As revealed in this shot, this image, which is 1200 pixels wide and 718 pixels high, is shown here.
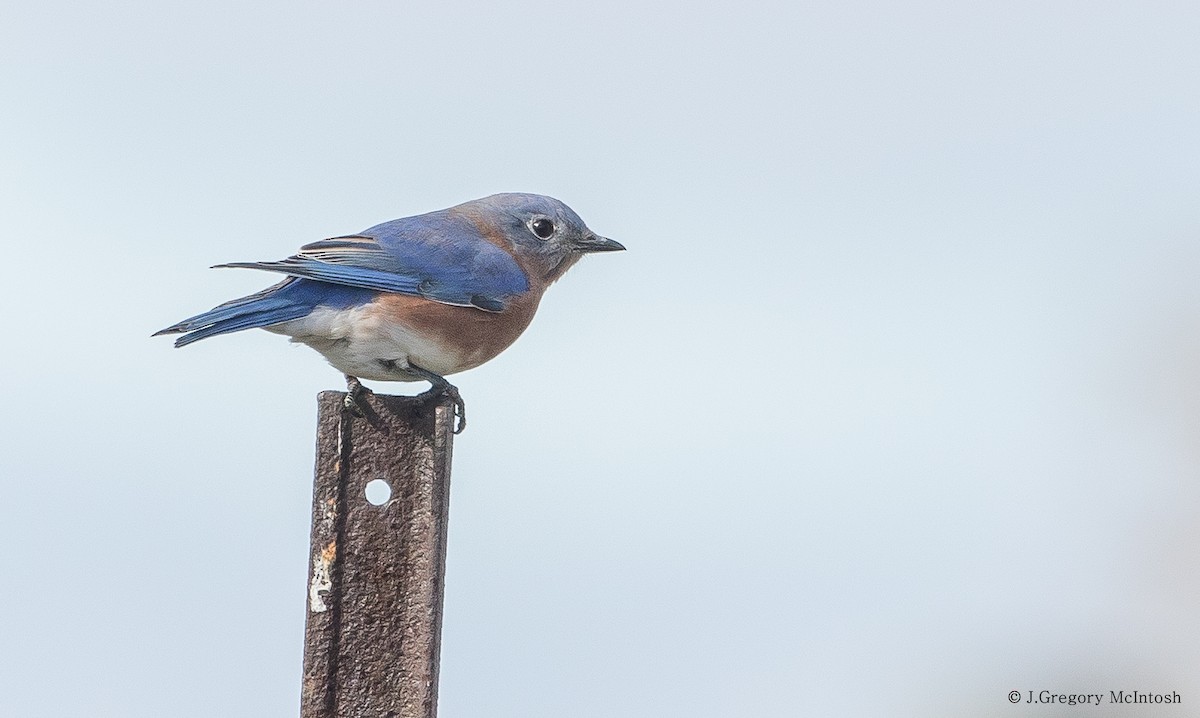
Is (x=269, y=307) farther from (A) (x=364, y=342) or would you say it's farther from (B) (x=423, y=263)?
(B) (x=423, y=263)

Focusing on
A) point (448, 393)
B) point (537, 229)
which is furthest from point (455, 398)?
→ point (537, 229)

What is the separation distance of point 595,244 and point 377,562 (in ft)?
12.0

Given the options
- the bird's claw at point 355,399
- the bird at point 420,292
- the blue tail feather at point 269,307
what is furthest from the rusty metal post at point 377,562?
the blue tail feather at point 269,307

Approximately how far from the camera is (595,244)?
23.4ft

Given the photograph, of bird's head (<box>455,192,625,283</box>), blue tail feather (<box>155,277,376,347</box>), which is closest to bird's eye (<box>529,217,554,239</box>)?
bird's head (<box>455,192,625,283</box>)

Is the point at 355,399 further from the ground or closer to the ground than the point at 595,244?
closer to the ground

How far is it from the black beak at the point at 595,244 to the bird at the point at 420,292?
8 cm

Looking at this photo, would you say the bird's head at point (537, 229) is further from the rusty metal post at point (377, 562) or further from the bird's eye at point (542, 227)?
the rusty metal post at point (377, 562)

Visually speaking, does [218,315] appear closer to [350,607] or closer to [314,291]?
[314,291]

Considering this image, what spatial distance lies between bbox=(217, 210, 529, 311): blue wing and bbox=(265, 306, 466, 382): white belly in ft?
0.60

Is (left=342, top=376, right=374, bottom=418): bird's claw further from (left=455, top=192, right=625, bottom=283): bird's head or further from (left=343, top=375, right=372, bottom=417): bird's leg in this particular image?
(left=455, top=192, right=625, bottom=283): bird's head

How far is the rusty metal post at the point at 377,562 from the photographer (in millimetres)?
3662

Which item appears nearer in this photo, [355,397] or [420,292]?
[355,397]

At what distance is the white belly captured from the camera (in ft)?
17.6
